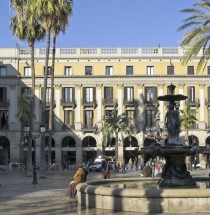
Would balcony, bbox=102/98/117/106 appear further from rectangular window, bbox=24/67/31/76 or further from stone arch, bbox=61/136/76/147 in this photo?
rectangular window, bbox=24/67/31/76

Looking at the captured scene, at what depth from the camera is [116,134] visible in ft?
180

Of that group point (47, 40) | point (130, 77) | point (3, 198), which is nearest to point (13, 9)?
point (47, 40)

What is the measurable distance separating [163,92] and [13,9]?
30148 millimetres

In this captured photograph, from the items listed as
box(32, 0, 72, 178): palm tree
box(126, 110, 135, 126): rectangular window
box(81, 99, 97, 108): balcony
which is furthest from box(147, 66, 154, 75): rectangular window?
box(32, 0, 72, 178): palm tree

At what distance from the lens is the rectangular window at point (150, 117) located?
60.2 metres

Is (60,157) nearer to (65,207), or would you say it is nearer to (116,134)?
(116,134)

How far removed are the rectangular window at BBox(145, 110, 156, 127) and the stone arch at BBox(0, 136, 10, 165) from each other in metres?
18.7

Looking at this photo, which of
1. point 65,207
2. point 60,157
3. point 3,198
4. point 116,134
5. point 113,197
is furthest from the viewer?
point 60,157

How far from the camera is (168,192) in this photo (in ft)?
37.8

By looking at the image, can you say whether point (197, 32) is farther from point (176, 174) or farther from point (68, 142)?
point (68, 142)

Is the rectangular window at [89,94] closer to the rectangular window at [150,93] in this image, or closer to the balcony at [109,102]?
the balcony at [109,102]

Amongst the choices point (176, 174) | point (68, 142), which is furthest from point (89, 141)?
point (176, 174)

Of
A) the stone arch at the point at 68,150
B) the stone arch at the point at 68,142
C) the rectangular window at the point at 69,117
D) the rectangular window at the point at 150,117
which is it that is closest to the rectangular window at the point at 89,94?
the rectangular window at the point at 69,117

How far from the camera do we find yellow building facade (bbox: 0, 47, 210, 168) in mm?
59594
